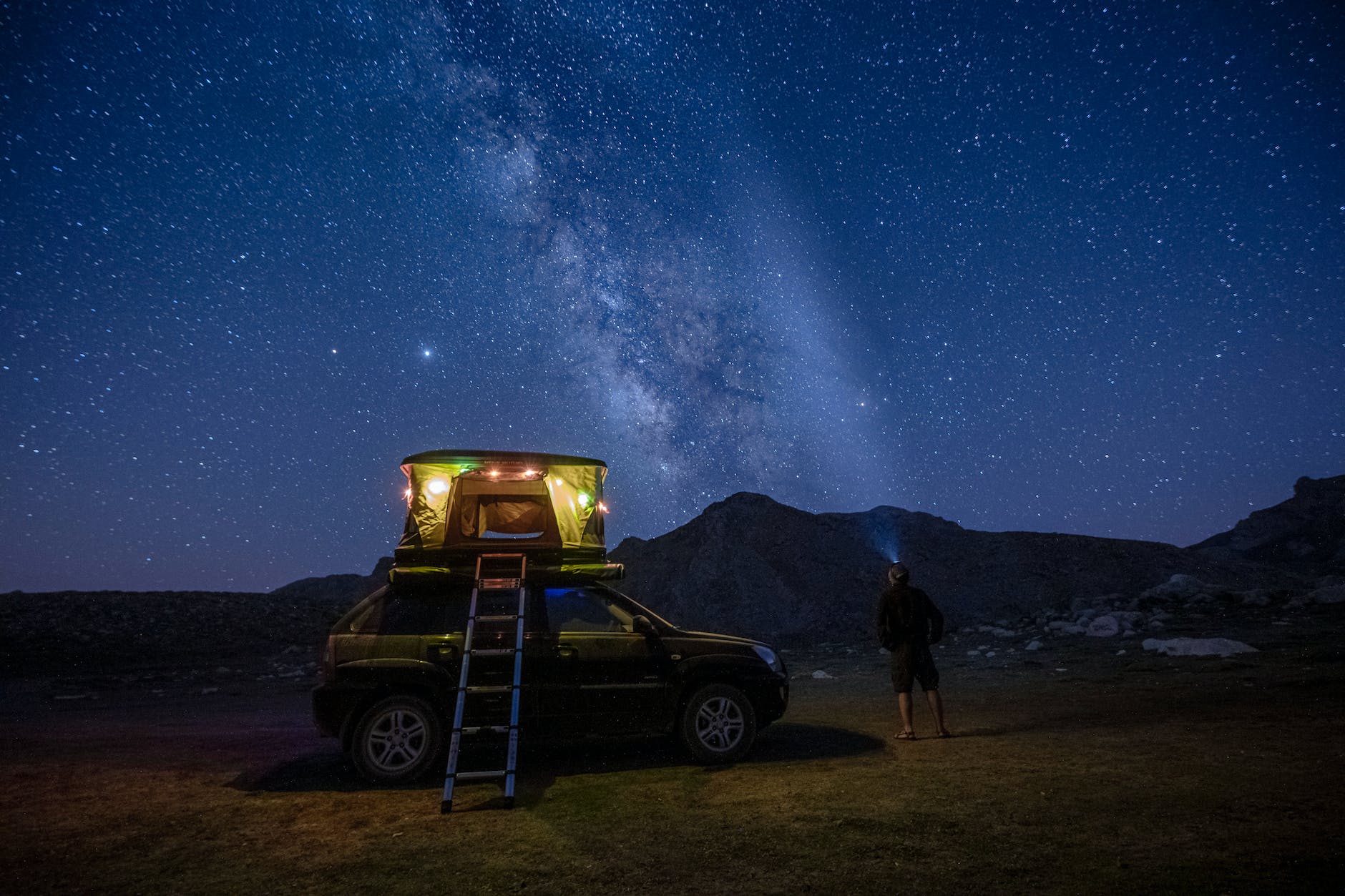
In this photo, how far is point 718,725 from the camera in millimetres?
6777

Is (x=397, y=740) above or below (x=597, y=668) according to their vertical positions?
below

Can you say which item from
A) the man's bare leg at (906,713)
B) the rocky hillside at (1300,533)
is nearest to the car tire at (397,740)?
the man's bare leg at (906,713)

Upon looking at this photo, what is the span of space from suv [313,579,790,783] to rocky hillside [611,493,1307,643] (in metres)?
24.8

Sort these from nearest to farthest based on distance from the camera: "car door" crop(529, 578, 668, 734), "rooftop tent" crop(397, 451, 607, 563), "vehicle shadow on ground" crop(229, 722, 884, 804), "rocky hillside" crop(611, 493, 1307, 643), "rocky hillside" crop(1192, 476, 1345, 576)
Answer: "vehicle shadow on ground" crop(229, 722, 884, 804)
"car door" crop(529, 578, 668, 734)
"rooftop tent" crop(397, 451, 607, 563)
"rocky hillside" crop(611, 493, 1307, 643)
"rocky hillside" crop(1192, 476, 1345, 576)

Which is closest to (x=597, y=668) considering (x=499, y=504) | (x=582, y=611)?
(x=582, y=611)

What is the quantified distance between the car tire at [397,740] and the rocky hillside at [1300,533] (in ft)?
197

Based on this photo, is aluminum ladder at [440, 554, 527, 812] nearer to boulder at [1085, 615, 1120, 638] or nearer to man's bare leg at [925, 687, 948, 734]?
man's bare leg at [925, 687, 948, 734]

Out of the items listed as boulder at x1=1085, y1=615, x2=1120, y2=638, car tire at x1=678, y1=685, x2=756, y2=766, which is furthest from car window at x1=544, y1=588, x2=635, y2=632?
boulder at x1=1085, y1=615, x2=1120, y2=638

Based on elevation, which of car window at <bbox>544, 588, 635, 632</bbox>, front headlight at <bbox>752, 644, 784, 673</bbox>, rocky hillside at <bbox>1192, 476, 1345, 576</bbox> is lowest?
front headlight at <bbox>752, 644, 784, 673</bbox>

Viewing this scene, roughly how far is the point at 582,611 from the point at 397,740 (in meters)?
2.06

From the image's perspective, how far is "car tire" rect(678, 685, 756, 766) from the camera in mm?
6672

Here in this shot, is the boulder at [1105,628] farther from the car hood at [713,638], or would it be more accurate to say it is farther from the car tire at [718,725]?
the car tire at [718,725]

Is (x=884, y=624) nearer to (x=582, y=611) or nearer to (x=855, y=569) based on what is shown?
(x=582, y=611)

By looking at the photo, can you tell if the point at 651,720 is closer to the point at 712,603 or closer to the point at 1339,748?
the point at 1339,748
